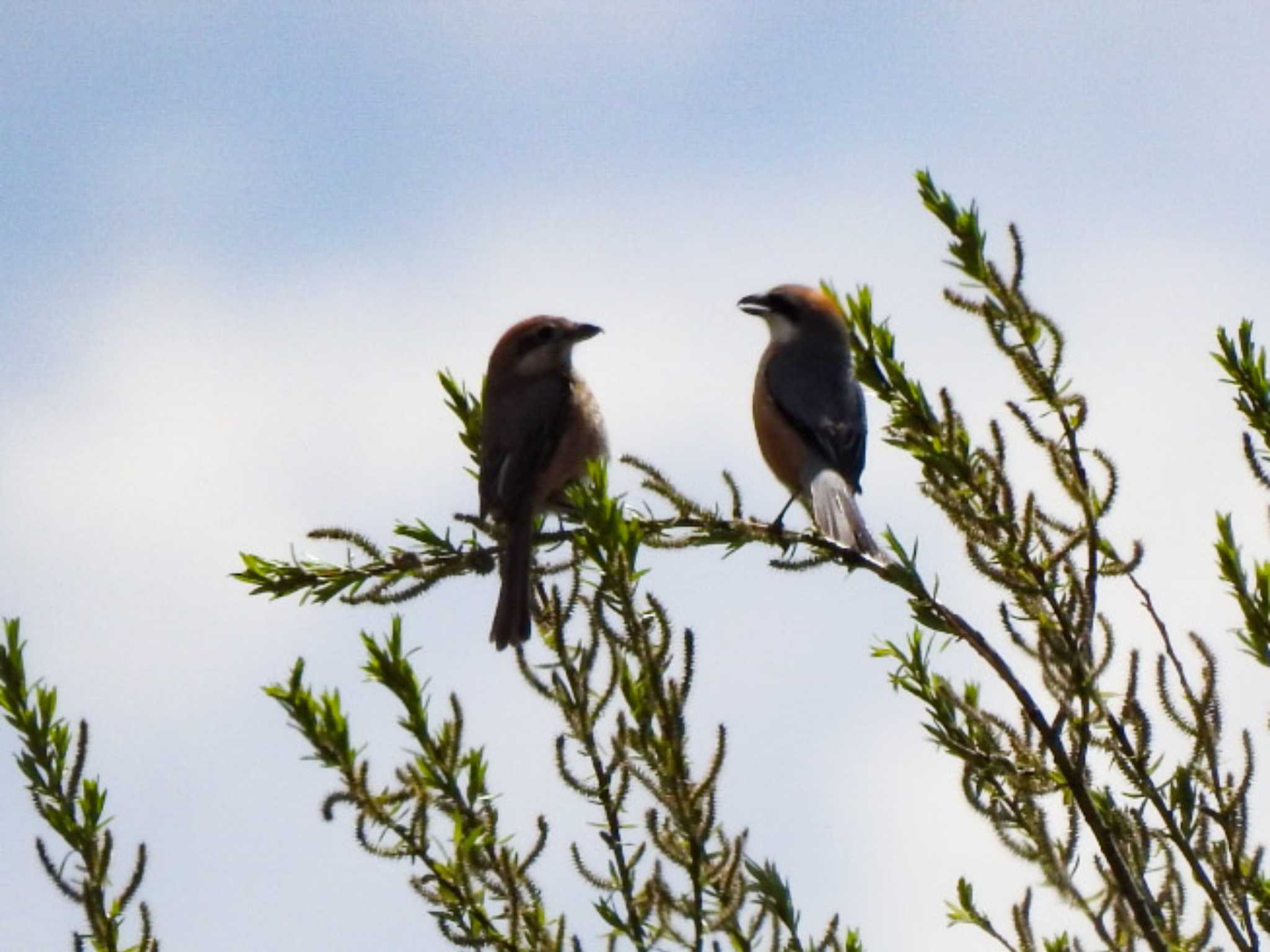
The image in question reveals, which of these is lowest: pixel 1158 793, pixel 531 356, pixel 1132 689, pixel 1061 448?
pixel 1158 793

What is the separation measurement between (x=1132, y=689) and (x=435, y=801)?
4.41 feet

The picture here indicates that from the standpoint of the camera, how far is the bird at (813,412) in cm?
820

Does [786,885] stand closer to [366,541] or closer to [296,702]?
[296,702]

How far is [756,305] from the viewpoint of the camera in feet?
36.3

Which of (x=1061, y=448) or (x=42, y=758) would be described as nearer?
(x=42, y=758)

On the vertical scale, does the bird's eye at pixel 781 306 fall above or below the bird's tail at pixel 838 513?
above

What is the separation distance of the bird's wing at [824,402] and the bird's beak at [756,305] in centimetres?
79

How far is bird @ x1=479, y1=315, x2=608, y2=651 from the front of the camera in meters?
7.43

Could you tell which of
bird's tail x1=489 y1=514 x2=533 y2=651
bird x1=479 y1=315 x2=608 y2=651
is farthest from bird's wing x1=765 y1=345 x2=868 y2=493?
bird's tail x1=489 y1=514 x2=533 y2=651

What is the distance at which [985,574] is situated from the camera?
3289 millimetres

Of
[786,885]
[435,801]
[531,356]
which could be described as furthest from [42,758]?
[531,356]

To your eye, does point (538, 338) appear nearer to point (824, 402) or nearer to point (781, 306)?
point (824, 402)

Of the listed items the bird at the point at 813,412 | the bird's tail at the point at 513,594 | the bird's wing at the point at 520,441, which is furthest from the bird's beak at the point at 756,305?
the bird's tail at the point at 513,594

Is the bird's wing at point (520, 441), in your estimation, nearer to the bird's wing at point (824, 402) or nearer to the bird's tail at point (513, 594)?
the bird's tail at point (513, 594)
